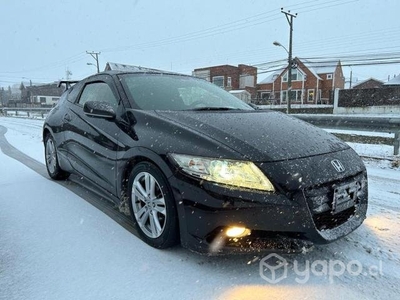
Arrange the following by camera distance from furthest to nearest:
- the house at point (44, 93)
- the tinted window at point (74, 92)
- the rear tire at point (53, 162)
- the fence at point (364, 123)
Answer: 1. the house at point (44, 93)
2. the fence at point (364, 123)
3. the rear tire at point (53, 162)
4. the tinted window at point (74, 92)

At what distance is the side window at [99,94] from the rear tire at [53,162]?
940 mm

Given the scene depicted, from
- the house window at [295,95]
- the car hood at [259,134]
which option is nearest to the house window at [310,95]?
the house window at [295,95]

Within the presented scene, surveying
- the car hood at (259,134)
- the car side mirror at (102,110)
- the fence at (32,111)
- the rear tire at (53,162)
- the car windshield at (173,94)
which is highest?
the car windshield at (173,94)

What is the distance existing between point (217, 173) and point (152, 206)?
0.65 metres

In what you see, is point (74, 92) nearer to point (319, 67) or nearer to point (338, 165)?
point (338, 165)

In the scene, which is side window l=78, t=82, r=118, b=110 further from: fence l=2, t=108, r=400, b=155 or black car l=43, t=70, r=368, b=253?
fence l=2, t=108, r=400, b=155

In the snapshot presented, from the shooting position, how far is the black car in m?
2.08

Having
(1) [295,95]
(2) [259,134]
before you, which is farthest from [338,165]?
(1) [295,95]

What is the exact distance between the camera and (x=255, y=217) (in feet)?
6.75

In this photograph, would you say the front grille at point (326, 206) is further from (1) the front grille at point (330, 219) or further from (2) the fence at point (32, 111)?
(2) the fence at point (32, 111)

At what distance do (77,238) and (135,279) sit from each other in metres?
0.83

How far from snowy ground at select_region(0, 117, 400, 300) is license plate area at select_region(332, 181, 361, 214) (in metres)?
0.36

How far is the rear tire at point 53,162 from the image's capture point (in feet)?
14.5

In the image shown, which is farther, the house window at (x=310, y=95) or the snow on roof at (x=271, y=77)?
the snow on roof at (x=271, y=77)
